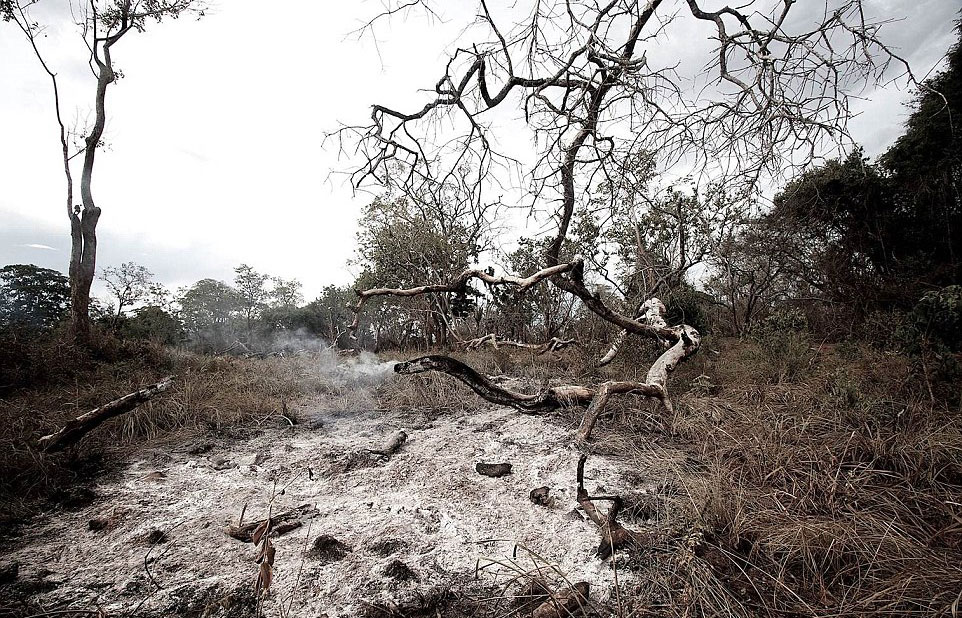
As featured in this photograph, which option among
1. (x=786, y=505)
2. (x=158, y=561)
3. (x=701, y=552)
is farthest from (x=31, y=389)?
(x=786, y=505)

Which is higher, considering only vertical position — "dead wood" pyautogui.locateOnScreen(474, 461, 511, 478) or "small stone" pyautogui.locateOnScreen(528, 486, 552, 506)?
"dead wood" pyautogui.locateOnScreen(474, 461, 511, 478)

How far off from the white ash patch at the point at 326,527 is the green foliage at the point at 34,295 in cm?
617

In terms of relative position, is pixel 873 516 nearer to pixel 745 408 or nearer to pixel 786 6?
pixel 745 408

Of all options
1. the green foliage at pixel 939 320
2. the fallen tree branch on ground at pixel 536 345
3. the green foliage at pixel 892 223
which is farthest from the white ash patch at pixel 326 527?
the green foliage at pixel 892 223

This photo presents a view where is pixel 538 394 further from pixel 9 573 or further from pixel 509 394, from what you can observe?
pixel 9 573

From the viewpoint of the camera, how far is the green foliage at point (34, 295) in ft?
22.0

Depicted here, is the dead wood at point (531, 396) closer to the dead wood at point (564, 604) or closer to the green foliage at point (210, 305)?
the dead wood at point (564, 604)

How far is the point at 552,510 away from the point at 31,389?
6260 millimetres

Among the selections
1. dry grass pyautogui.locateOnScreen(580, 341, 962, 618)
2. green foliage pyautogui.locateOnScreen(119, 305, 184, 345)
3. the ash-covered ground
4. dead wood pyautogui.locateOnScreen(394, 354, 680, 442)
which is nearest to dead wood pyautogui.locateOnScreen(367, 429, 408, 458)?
the ash-covered ground

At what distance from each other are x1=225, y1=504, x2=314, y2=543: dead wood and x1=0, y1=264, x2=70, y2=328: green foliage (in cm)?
726

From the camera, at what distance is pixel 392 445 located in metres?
3.55

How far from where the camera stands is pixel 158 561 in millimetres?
2006

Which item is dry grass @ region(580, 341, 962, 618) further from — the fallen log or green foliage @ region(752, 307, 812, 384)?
the fallen log

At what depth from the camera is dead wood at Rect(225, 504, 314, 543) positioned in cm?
218
